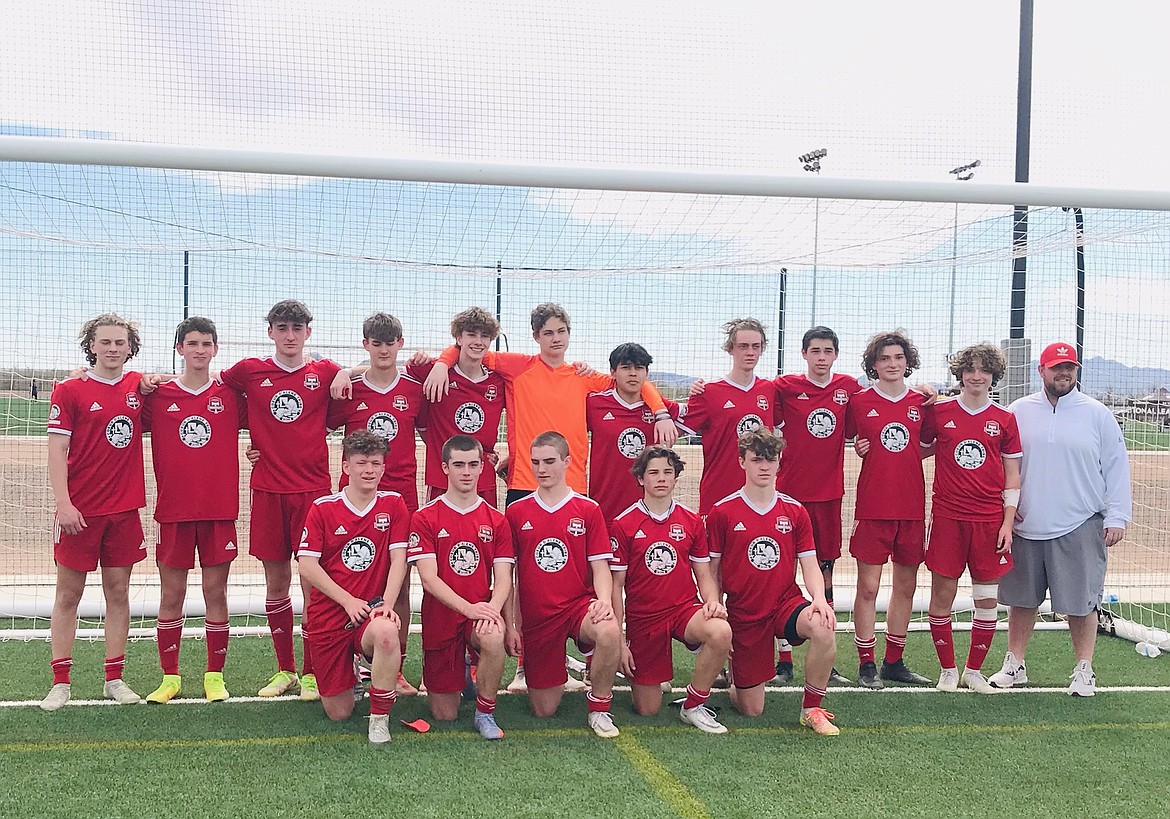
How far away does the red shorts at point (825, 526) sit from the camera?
5000 millimetres

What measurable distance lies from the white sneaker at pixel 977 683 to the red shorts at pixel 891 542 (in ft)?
2.15

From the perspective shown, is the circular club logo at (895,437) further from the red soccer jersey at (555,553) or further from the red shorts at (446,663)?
the red shorts at (446,663)

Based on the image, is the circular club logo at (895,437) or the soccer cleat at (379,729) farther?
the circular club logo at (895,437)

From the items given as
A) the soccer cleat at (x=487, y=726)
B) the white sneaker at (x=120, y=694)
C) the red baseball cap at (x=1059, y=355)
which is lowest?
the white sneaker at (x=120, y=694)

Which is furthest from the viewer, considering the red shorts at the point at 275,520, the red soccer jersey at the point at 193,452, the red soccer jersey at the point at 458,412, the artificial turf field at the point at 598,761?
the red soccer jersey at the point at 458,412

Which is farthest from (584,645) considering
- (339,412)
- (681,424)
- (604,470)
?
(339,412)

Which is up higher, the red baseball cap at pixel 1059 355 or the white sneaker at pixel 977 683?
the red baseball cap at pixel 1059 355

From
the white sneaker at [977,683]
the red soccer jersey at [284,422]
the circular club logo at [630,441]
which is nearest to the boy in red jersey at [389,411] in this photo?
the red soccer jersey at [284,422]

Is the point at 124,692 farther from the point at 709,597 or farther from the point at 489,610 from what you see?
the point at 709,597

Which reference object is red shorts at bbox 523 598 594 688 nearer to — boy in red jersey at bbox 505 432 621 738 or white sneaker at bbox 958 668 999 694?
boy in red jersey at bbox 505 432 621 738

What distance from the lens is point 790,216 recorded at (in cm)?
582

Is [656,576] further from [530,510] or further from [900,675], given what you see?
[900,675]

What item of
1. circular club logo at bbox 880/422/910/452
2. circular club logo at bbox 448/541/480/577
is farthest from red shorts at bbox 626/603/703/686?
circular club logo at bbox 880/422/910/452

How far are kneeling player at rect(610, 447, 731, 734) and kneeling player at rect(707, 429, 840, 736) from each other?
13cm
